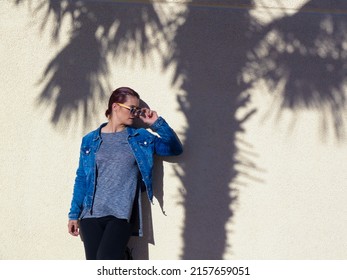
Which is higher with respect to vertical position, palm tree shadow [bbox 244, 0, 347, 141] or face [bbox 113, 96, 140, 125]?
palm tree shadow [bbox 244, 0, 347, 141]

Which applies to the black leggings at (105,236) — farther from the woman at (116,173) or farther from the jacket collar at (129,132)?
the jacket collar at (129,132)

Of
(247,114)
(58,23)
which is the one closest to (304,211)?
(247,114)

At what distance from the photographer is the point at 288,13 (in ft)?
16.5

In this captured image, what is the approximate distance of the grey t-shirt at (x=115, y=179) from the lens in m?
4.42

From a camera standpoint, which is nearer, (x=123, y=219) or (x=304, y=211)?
(x=123, y=219)

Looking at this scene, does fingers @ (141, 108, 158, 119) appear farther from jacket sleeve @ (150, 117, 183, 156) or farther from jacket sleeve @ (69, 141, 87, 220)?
jacket sleeve @ (69, 141, 87, 220)

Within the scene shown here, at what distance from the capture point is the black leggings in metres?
4.26

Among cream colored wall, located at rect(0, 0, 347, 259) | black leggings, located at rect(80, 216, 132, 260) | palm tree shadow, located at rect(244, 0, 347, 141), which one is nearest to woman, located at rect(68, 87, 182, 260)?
black leggings, located at rect(80, 216, 132, 260)

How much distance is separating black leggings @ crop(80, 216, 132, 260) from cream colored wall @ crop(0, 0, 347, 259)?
62 centimetres

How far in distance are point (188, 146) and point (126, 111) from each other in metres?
0.73
